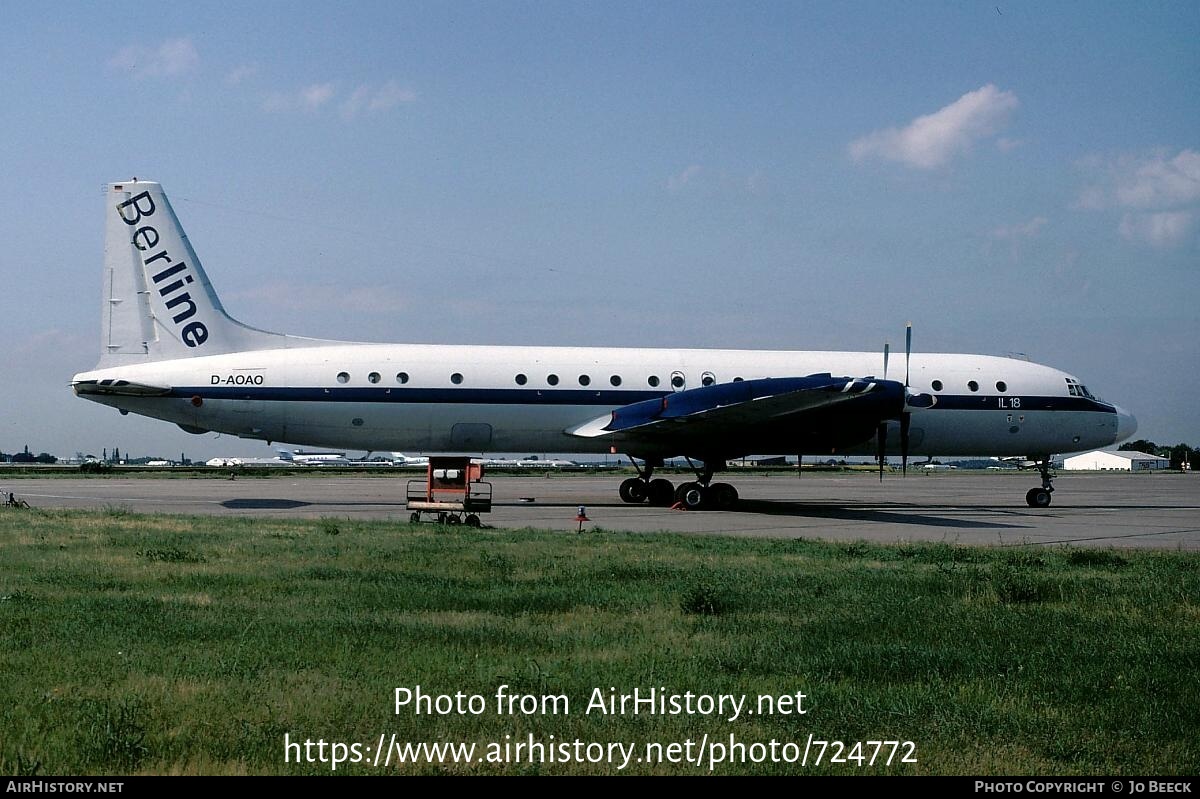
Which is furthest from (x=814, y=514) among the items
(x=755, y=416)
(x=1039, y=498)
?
(x=1039, y=498)

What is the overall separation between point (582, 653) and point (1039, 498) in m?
28.4

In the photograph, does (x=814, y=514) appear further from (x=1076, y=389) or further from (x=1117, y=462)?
(x=1117, y=462)

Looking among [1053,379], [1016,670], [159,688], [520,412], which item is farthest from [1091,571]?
[1053,379]

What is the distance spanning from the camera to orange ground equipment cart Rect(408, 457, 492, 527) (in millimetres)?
21266

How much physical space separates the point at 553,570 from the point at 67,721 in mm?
7550

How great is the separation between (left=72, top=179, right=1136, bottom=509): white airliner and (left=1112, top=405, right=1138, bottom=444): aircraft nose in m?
6.74

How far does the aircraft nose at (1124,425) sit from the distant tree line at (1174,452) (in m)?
77.8

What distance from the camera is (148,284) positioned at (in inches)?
1102

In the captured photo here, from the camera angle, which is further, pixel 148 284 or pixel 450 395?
pixel 450 395

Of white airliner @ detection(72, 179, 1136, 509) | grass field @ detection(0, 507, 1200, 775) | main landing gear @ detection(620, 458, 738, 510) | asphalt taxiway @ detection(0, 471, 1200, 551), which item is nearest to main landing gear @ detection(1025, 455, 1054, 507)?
asphalt taxiway @ detection(0, 471, 1200, 551)

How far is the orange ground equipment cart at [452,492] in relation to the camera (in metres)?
21.3

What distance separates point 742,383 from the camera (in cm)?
2681

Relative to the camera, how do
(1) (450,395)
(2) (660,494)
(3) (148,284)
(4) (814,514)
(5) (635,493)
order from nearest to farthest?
1. (4) (814,514)
2. (3) (148,284)
3. (1) (450,395)
4. (2) (660,494)
5. (5) (635,493)
